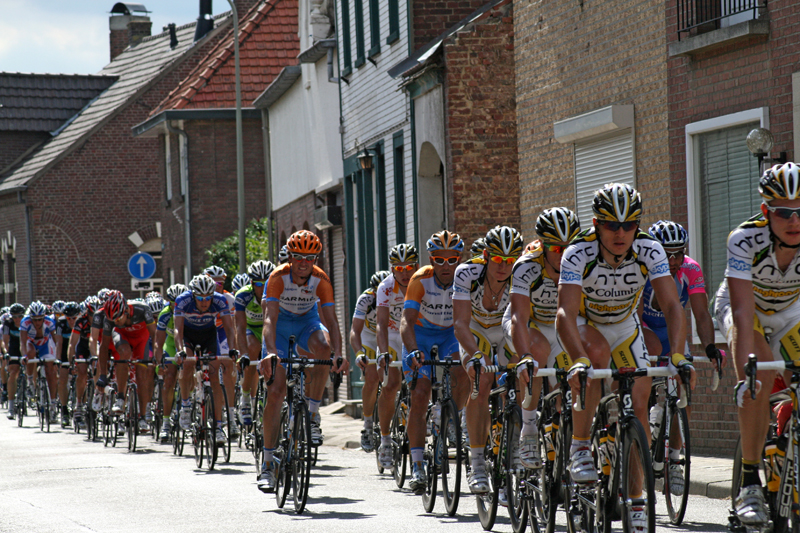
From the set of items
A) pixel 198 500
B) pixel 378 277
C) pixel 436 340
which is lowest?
pixel 198 500

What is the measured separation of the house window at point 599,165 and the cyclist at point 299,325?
4.58m

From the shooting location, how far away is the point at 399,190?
23.1m

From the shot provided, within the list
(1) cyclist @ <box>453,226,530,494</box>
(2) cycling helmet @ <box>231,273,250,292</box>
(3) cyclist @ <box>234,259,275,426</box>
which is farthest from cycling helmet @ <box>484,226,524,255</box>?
(2) cycling helmet @ <box>231,273,250,292</box>

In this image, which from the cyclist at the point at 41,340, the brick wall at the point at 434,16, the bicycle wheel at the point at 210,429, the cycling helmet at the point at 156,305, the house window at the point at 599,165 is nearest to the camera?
the bicycle wheel at the point at 210,429

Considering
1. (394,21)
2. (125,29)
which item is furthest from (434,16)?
(125,29)

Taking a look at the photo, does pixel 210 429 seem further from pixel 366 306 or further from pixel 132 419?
pixel 132 419

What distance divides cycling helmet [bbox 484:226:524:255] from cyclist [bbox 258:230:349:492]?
74.0 inches

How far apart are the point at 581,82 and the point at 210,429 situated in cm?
629

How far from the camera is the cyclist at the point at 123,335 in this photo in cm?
1828

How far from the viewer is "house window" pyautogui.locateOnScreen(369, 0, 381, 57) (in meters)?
24.2

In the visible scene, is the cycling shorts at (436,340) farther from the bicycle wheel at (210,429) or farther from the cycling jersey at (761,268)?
the cycling jersey at (761,268)

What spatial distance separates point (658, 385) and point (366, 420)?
5910 mm

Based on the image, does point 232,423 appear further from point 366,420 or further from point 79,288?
point 79,288

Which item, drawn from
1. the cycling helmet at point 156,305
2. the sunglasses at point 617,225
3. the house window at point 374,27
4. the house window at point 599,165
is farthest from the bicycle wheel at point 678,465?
the house window at point 374,27
